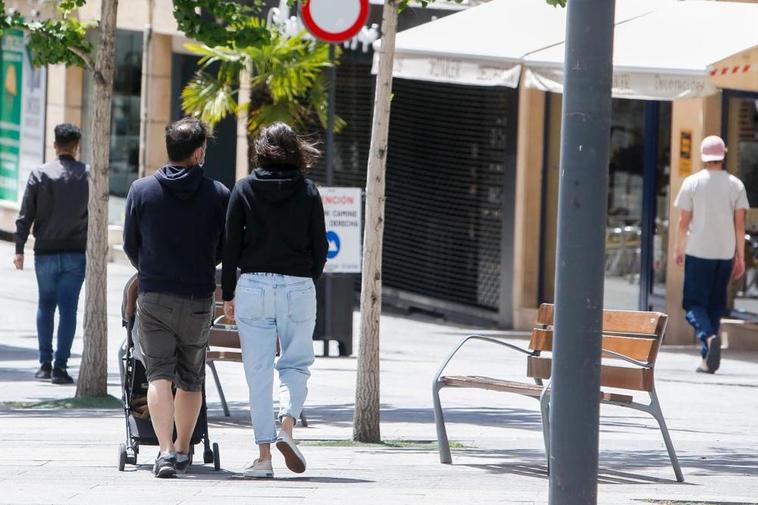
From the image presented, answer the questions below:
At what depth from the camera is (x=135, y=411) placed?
7.95 metres

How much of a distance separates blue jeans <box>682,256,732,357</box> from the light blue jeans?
6.35 metres

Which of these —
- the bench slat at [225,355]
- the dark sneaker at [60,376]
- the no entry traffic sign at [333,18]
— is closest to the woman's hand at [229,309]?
the bench slat at [225,355]

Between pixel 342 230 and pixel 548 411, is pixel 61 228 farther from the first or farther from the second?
pixel 548 411

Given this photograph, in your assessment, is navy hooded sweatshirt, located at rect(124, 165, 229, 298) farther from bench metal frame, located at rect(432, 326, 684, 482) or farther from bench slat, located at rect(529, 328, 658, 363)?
bench slat, located at rect(529, 328, 658, 363)

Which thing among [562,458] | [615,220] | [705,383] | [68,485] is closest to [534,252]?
[615,220]

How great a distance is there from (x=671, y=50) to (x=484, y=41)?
1998 millimetres

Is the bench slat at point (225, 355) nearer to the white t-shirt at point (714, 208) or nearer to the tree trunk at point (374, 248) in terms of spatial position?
the tree trunk at point (374, 248)

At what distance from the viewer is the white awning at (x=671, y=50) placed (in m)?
13.3

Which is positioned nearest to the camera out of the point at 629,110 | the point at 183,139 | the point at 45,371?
the point at 183,139

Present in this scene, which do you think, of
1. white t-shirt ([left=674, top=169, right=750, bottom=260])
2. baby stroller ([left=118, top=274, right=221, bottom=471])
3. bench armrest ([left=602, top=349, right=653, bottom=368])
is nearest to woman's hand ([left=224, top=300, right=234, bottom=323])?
baby stroller ([left=118, top=274, right=221, bottom=471])

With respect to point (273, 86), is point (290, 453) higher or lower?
lower

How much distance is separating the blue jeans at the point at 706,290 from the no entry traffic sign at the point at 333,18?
3995 millimetres

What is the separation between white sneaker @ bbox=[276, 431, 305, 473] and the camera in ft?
24.6

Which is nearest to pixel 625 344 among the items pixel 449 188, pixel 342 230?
pixel 342 230
